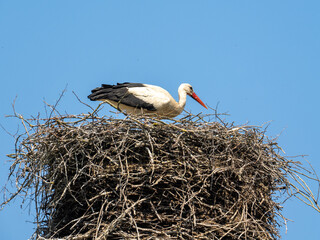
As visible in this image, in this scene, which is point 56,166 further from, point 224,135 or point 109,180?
point 224,135

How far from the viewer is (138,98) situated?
7695 mm

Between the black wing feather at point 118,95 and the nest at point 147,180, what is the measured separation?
1.57 meters

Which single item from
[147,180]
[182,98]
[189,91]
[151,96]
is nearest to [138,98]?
[151,96]

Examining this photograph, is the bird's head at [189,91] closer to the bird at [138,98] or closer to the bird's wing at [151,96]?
the bird at [138,98]

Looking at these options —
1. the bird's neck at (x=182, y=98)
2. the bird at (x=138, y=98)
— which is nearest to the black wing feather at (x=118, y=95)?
the bird at (x=138, y=98)

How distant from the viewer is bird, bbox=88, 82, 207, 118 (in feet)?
25.2

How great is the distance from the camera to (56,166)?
5898 millimetres

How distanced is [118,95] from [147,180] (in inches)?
90.5

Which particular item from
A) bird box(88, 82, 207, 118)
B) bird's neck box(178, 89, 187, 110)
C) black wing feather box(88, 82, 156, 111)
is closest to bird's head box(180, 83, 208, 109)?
bird's neck box(178, 89, 187, 110)

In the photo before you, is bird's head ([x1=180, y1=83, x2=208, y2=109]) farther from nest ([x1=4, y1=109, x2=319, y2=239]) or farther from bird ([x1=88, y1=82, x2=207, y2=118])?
nest ([x1=4, y1=109, x2=319, y2=239])

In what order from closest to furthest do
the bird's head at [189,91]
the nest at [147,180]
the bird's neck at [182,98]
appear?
1. the nest at [147,180]
2. the bird's neck at [182,98]
3. the bird's head at [189,91]

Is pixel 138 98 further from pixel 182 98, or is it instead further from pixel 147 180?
pixel 147 180

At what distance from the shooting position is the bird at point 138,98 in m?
7.69

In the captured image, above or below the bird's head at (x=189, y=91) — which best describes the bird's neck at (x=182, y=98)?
below
